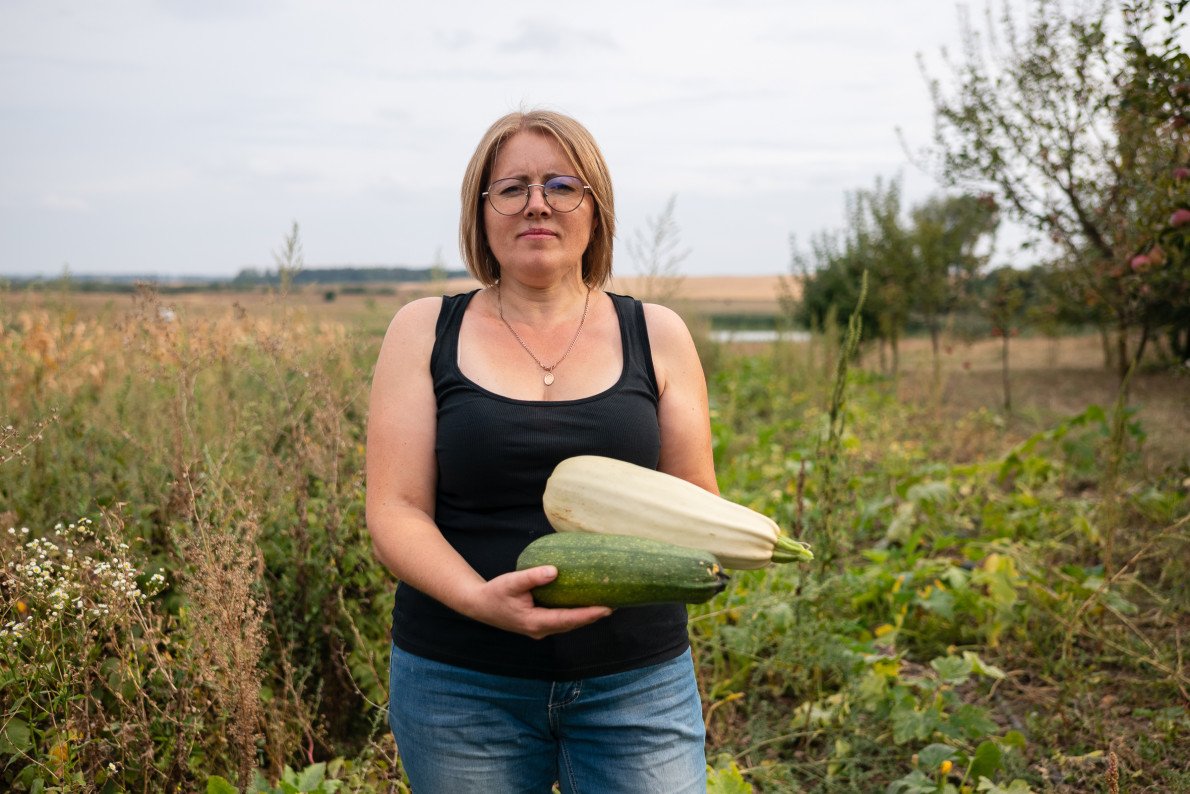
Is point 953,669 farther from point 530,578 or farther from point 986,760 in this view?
point 530,578

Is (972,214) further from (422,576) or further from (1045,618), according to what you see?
(422,576)

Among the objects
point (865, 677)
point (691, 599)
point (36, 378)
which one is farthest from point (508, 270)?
point (36, 378)

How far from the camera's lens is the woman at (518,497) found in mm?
1980

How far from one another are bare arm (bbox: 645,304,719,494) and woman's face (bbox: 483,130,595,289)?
0.29 metres

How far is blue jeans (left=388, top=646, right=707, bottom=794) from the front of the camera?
199 cm

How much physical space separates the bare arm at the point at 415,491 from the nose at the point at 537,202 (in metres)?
0.33

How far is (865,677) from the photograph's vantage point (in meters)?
3.48

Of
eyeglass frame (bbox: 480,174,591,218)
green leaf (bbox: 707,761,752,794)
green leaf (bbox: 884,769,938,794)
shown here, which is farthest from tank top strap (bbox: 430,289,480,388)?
green leaf (bbox: 884,769,938,794)

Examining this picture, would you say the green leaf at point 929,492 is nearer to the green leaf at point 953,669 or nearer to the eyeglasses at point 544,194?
the green leaf at point 953,669

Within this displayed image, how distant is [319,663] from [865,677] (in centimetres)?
194

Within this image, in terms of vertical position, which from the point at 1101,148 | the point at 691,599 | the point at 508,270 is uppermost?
the point at 1101,148

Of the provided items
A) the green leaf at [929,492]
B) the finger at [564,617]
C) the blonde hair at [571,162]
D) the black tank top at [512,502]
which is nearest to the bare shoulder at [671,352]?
the black tank top at [512,502]

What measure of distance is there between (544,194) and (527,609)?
0.90 m

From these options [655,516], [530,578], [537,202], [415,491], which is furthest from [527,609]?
[537,202]
